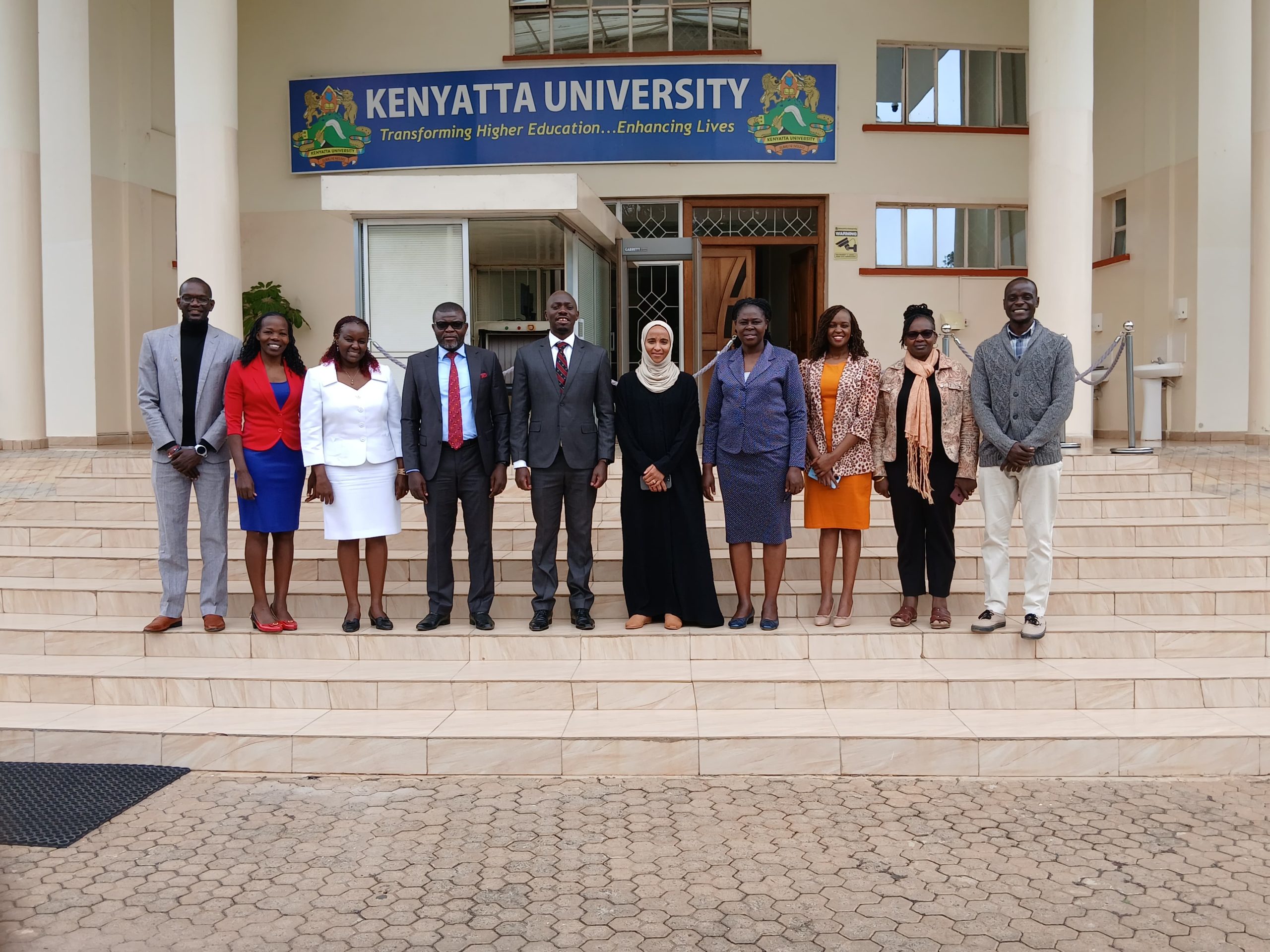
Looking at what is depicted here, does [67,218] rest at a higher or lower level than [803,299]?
higher

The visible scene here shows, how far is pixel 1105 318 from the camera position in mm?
14430

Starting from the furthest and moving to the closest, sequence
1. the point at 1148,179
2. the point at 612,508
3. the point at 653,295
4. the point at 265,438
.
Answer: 1. the point at 653,295
2. the point at 1148,179
3. the point at 612,508
4. the point at 265,438

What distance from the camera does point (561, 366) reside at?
6.26 m

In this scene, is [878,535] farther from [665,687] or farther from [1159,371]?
[1159,371]

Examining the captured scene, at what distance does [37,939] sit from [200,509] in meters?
3.28

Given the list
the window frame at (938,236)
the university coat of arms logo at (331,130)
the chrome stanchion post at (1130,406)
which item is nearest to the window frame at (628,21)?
the university coat of arms logo at (331,130)

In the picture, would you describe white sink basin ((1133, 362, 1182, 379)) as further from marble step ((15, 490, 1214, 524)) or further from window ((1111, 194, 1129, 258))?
marble step ((15, 490, 1214, 524))

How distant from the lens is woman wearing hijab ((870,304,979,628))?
6.15 metres

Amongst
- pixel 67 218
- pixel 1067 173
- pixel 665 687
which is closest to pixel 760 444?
pixel 665 687

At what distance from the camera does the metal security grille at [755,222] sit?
14445 mm

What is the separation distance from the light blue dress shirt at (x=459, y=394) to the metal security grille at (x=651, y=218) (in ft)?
28.0

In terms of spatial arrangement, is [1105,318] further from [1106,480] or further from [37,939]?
[37,939]

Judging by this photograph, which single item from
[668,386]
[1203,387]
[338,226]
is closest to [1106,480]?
[668,386]

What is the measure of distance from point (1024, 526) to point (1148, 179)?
31.5ft
